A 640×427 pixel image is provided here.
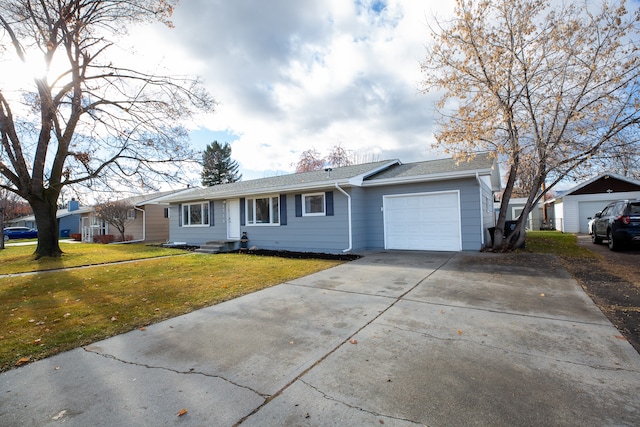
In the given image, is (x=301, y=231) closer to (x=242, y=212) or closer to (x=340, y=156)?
(x=242, y=212)

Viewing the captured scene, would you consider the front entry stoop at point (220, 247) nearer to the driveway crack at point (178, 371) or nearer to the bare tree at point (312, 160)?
the driveway crack at point (178, 371)

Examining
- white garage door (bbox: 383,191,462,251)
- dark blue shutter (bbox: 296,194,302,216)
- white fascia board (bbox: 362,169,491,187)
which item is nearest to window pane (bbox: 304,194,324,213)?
dark blue shutter (bbox: 296,194,302,216)

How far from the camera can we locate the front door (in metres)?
13.9

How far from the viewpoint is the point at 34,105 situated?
32.2 feet

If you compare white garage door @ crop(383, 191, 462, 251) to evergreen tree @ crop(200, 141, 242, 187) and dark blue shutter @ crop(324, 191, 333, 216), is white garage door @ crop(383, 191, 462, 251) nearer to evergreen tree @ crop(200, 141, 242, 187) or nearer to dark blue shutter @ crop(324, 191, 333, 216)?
dark blue shutter @ crop(324, 191, 333, 216)

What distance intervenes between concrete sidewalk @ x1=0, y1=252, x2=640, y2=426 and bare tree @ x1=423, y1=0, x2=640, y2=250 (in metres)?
6.56

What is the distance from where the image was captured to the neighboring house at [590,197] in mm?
16984

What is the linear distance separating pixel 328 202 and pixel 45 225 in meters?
12.0

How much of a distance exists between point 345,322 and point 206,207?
13.3 m

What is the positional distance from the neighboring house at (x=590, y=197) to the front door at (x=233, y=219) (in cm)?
1968

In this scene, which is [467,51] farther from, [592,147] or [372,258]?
[372,258]

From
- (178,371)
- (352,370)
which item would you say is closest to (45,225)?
(178,371)

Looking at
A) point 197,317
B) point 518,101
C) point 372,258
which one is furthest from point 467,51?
point 197,317

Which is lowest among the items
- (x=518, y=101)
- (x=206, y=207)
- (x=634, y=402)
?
(x=634, y=402)
